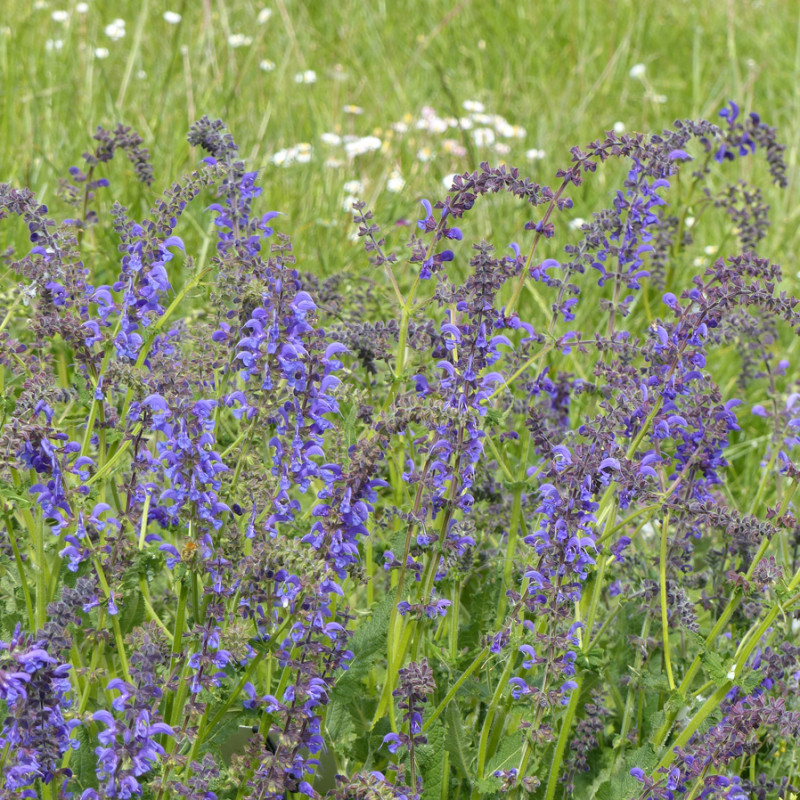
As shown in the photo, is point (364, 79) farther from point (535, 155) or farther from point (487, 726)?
point (487, 726)

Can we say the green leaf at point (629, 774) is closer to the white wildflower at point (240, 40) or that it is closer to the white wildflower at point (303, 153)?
the white wildflower at point (303, 153)

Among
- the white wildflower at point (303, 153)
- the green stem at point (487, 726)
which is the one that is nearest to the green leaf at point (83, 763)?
the green stem at point (487, 726)

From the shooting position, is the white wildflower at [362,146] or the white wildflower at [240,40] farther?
the white wildflower at [240,40]

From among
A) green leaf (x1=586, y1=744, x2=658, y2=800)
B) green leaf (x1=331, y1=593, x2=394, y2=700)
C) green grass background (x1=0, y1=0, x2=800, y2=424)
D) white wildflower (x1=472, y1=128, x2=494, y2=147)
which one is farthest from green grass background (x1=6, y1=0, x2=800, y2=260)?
green leaf (x1=586, y1=744, x2=658, y2=800)

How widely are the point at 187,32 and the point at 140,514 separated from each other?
4985mm

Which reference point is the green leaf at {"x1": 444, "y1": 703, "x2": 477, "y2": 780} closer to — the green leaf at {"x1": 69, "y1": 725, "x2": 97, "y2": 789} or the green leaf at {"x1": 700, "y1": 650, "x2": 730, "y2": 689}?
the green leaf at {"x1": 700, "y1": 650, "x2": 730, "y2": 689}

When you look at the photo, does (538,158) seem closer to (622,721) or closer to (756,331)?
(756,331)

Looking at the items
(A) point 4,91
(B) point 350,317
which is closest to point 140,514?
(B) point 350,317

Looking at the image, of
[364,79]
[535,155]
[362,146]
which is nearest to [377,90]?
[364,79]

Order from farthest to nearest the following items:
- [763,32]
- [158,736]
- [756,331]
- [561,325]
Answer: [763,32] < [561,325] < [756,331] < [158,736]

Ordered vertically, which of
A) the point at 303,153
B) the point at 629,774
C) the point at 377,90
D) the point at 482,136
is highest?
the point at 377,90

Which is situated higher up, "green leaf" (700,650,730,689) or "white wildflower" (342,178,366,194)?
"white wildflower" (342,178,366,194)

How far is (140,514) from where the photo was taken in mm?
2215

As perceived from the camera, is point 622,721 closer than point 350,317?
Yes
